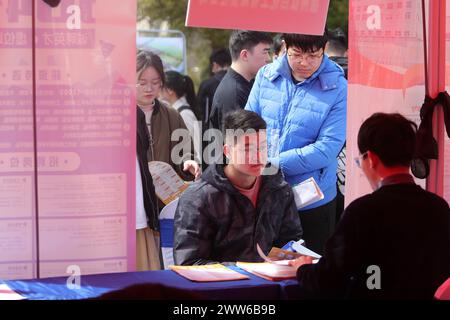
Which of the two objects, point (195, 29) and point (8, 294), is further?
point (195, 29)

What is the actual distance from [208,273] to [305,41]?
1386 mm

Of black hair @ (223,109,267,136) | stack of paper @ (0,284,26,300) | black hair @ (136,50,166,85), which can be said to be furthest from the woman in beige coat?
stack of paper @ (0,284,26,300)

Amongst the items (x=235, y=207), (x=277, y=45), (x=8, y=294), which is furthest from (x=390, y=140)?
(x=277, y=45)

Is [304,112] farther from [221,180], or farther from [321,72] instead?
[221,180]

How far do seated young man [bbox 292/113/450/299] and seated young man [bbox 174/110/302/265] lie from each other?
78cm

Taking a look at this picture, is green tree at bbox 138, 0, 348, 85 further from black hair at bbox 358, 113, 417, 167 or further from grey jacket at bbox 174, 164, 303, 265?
black hair at bbox 358, 113, 417, 167

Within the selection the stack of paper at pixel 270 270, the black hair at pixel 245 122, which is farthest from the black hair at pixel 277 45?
the stack of paper at pixel 270 270

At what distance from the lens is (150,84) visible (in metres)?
3.88

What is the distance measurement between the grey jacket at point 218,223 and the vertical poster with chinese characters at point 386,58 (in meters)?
0.47

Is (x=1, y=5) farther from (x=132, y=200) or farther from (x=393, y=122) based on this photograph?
(x=393, y=122)

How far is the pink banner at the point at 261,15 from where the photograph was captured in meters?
2.78

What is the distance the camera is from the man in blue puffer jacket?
375 cm

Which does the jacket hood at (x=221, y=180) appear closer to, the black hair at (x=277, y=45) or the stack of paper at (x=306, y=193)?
the stack of paper at (x=306, y=193)

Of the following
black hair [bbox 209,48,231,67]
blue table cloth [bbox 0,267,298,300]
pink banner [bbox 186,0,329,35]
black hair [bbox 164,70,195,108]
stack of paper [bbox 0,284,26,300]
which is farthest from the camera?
black hair [bbox 209,48,231,67]
